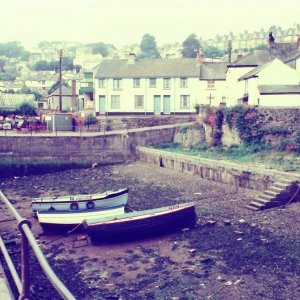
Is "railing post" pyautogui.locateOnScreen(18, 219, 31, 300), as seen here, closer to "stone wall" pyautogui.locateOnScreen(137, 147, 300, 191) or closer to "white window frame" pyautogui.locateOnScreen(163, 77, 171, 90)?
"stone wall" pyautogui.locateOnScreen(137, 147, 300, 191)

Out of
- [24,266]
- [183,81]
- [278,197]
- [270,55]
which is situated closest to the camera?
[24,266]

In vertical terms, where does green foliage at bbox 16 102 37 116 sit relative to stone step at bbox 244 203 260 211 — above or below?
above

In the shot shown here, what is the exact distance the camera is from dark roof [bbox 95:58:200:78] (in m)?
47.3

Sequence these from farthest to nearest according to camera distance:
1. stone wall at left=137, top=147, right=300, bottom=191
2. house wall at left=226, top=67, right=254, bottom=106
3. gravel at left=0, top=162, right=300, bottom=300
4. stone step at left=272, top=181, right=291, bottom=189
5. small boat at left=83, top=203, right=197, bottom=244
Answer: house wall at left=226, top=67, right=254, bottom=106 → stone wall at left=137, top=147, right=300, bottom=191 → stone step at left=272, top=181, right=291, bottom=189 → small boat at left=83, top=203, right=197, bottom=244 → gravel at left=0, top=162, right=300, bottom=300

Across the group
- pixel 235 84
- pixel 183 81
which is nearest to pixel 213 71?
pixel 183 81

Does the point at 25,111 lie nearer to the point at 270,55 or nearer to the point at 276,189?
the point at 270,55

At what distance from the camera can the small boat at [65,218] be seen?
18016 mm

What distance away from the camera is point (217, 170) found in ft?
85.2

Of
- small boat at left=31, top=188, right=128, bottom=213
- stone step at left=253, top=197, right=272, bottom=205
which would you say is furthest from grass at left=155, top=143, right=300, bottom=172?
small boat at left=31, top=188, right=128, bottom=213

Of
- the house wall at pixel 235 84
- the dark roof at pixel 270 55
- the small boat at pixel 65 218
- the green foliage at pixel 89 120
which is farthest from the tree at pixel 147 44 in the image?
the small boat at pixel 65 218

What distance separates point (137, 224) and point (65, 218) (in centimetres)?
345

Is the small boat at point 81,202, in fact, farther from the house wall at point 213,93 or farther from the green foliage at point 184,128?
the house wall at point 213,93

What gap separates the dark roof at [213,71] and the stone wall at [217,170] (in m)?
15.4

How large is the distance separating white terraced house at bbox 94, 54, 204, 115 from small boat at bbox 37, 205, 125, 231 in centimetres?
2898
